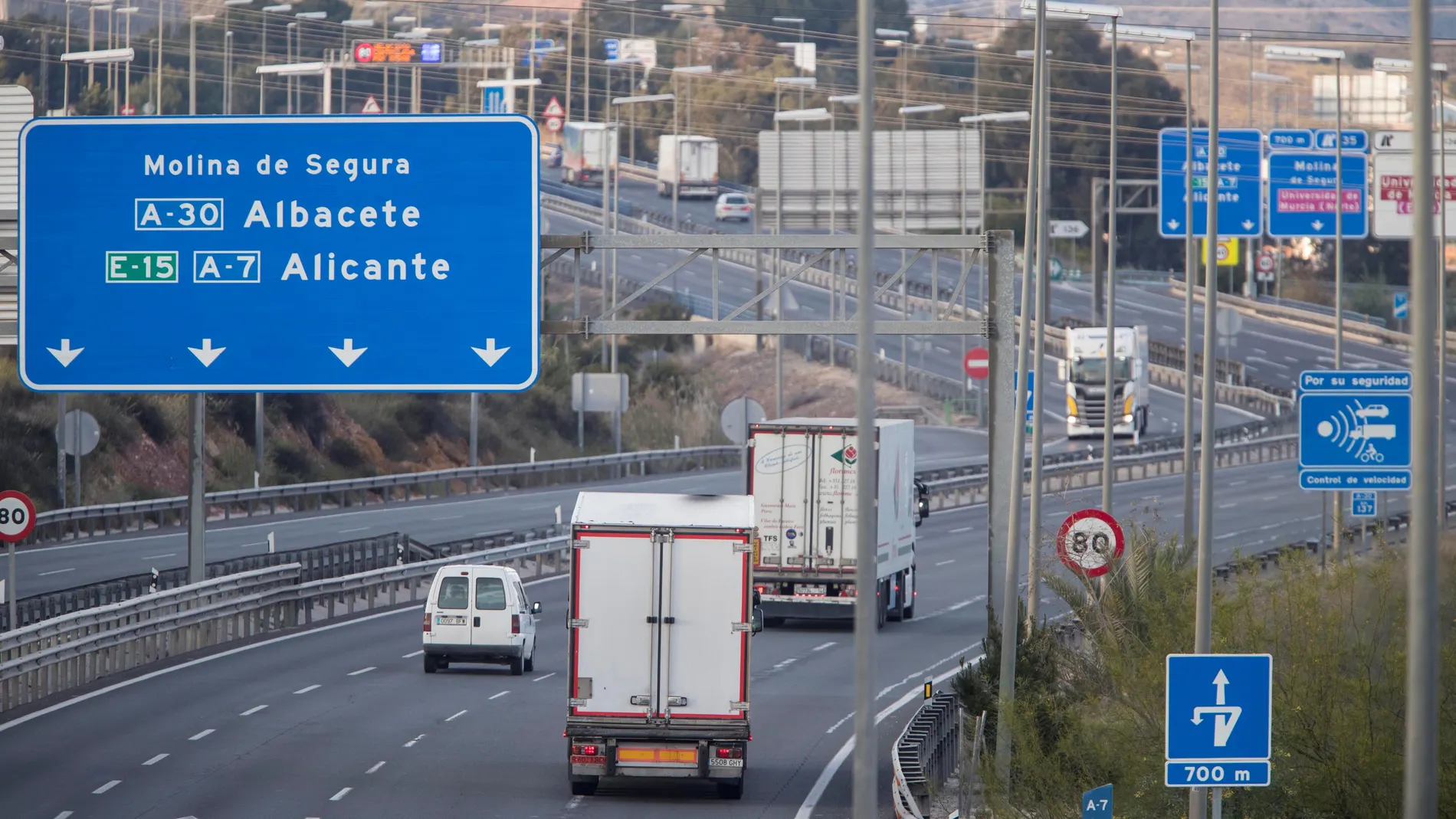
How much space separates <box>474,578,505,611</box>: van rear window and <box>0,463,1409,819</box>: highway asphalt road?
1.20 m

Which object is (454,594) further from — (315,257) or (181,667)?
(315,257)

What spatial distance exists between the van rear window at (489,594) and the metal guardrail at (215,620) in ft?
16.0

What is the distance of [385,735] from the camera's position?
24.9m

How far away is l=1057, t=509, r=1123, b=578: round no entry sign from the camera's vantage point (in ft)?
72.5

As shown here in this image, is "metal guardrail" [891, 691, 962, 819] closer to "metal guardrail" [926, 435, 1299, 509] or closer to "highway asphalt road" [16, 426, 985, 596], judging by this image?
"highway asphalt road" [16, 426, 985, 596]

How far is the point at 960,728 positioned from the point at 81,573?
852 inches

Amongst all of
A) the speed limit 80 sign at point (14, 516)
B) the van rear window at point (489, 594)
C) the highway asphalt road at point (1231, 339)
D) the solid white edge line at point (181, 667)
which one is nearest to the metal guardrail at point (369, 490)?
the solid white edge line at point (181, 667)

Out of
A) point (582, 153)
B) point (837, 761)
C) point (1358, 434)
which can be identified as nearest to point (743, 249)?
point (837, 761)

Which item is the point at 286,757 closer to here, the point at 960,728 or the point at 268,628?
the point at 960,728

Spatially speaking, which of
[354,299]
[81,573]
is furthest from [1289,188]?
[354,299]

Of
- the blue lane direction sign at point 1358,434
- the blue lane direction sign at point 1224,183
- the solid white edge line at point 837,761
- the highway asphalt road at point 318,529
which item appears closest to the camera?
the solid white edge line at point 837,761

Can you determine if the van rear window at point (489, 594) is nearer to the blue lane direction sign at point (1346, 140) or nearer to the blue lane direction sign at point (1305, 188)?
the blue lane direction sign at point (1305, 188)

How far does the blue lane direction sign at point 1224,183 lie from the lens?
168 ft

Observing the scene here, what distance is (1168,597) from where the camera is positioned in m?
21.6
